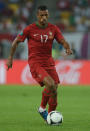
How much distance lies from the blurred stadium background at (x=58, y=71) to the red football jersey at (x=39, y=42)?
1087mm

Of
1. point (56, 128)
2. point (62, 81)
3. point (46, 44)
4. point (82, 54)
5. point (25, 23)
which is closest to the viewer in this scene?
point (56, 128)

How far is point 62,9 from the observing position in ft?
89.8

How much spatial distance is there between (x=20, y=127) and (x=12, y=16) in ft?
66.0

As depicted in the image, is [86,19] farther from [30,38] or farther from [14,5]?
[30,38]

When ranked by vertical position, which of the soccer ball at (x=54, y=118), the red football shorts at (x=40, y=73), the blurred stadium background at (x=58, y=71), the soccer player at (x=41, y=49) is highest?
the soccer player at (x=41, y=49)

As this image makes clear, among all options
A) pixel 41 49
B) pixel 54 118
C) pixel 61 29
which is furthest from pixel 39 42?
pixel 61 29

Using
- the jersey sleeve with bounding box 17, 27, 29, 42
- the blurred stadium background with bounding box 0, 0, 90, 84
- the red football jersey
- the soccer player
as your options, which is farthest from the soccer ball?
the blurred stadium background with bounding box 0, 0, 90, 84

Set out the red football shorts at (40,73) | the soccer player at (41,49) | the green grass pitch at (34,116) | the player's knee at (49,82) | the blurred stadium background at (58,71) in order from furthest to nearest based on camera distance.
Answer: the blurred stadium background at (58,71), the soccer player at (41,49), the red football shorts at (40,73), the player's knee at (49,82), the green grass pitch at (34,116)

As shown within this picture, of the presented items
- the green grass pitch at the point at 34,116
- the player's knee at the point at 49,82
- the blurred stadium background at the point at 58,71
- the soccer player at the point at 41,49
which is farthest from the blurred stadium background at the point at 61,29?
the player's knee at the point at 49,82

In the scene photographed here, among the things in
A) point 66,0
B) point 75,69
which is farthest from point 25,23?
point 75,69

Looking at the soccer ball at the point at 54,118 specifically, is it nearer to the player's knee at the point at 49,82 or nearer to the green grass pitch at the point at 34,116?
the green grass pitch at the point at 34,116

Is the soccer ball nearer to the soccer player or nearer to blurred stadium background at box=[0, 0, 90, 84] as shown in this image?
the soccer player

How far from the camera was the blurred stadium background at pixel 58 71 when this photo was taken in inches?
348

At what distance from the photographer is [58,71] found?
788 inches
